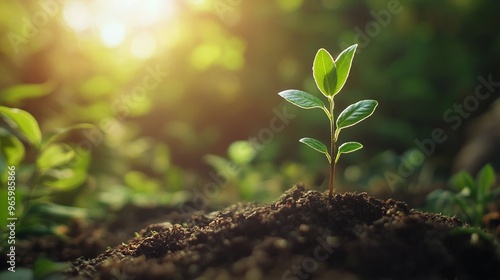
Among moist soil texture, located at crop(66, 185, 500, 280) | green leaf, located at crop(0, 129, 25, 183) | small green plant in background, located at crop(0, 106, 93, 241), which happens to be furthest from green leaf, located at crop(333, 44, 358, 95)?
green leaf, located at crop(0, 129, 25, 183)

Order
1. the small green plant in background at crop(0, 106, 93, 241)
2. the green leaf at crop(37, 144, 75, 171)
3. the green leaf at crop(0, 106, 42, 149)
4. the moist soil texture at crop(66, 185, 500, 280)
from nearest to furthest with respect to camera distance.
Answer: the moist soil texture at crop(66, 185, 500, 280)
the green leaf at crop(0, 106, 42, 149)
the small green plant in background at crop(0, 106, 93, 241)
the green leaf at crop(37, 144, 75, 171)

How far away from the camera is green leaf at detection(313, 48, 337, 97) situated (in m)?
1.46

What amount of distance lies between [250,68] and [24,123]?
10.4ft

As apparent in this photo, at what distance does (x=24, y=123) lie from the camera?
78.0 inches

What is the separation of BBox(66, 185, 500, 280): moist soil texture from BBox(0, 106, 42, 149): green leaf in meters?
0.76

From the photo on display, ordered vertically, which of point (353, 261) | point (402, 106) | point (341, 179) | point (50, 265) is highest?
point (402, 106)

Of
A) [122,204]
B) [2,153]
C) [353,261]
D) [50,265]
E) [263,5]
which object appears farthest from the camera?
[263,5]

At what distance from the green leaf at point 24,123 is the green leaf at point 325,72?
1.23 meters

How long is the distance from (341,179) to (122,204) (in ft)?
5.65

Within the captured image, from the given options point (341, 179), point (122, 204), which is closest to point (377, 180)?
point (341, 179)

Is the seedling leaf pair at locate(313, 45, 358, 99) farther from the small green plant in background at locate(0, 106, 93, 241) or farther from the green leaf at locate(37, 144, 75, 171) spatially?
→ the green leaf at locate(37, 144, 75, 171)

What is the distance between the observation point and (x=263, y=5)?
4844mm

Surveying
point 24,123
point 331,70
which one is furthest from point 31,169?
point 331,70

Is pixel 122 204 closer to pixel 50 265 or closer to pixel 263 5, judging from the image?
pixel 50 265
